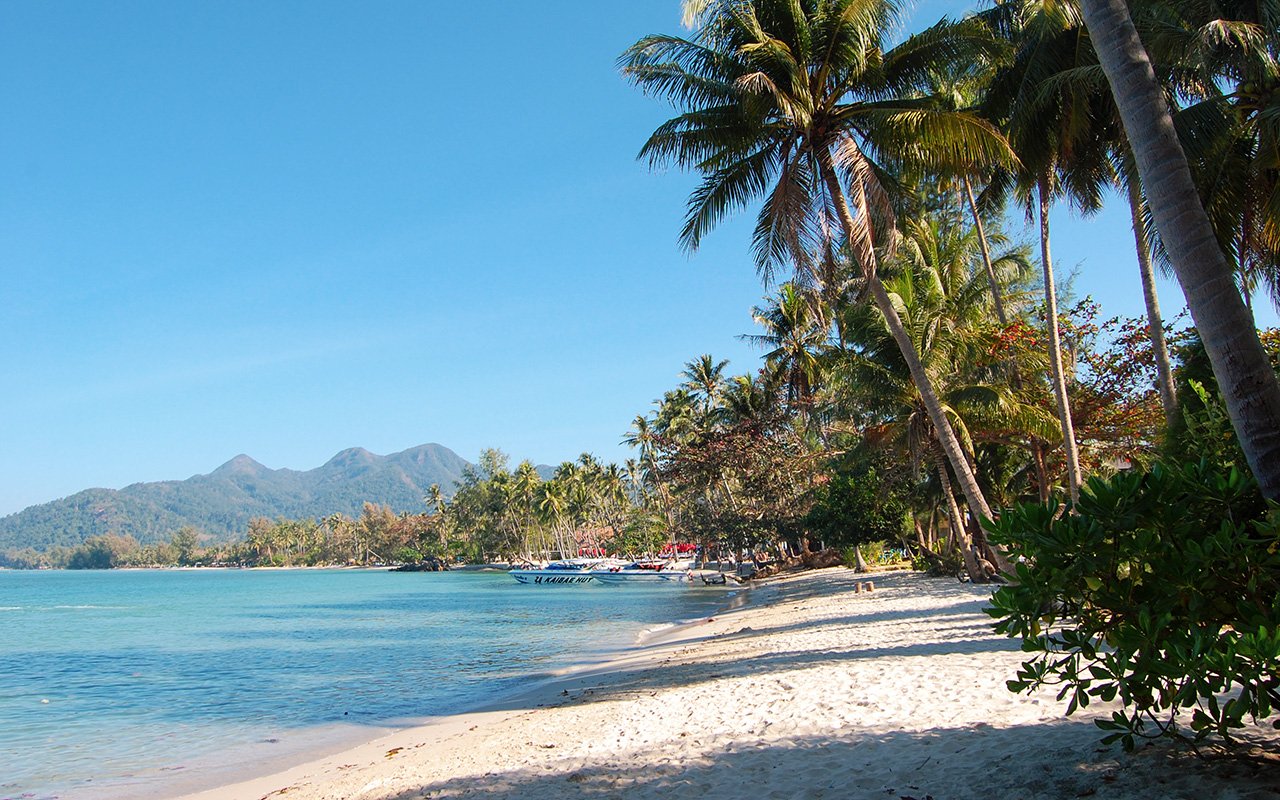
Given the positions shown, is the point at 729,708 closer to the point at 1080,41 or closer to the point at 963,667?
the point at 963,667

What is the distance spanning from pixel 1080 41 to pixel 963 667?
365 inches

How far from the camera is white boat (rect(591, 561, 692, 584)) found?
5891 centimetres

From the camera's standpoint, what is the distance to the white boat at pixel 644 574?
193 ft

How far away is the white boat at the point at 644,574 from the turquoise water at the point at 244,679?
17.8m

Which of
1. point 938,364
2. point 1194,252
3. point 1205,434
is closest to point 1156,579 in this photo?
point 1194,252

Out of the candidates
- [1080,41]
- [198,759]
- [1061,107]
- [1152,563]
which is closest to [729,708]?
[1152,563]

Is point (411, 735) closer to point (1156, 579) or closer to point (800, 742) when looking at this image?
point (800, 742)

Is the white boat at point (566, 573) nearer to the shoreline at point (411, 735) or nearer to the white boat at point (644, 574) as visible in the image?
the white boat at point (644, 574)

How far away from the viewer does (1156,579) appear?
3770mm

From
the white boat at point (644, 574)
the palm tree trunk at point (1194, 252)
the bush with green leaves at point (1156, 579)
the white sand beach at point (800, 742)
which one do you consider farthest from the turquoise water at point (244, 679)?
the white boat at point (644, 574)

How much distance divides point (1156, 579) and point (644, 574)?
59.9m

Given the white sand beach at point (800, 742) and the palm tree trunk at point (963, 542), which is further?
the palm tree trunk at point (963, 542)

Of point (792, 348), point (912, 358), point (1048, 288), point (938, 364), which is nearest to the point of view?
point (912, 358)

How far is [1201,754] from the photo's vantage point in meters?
4.44
